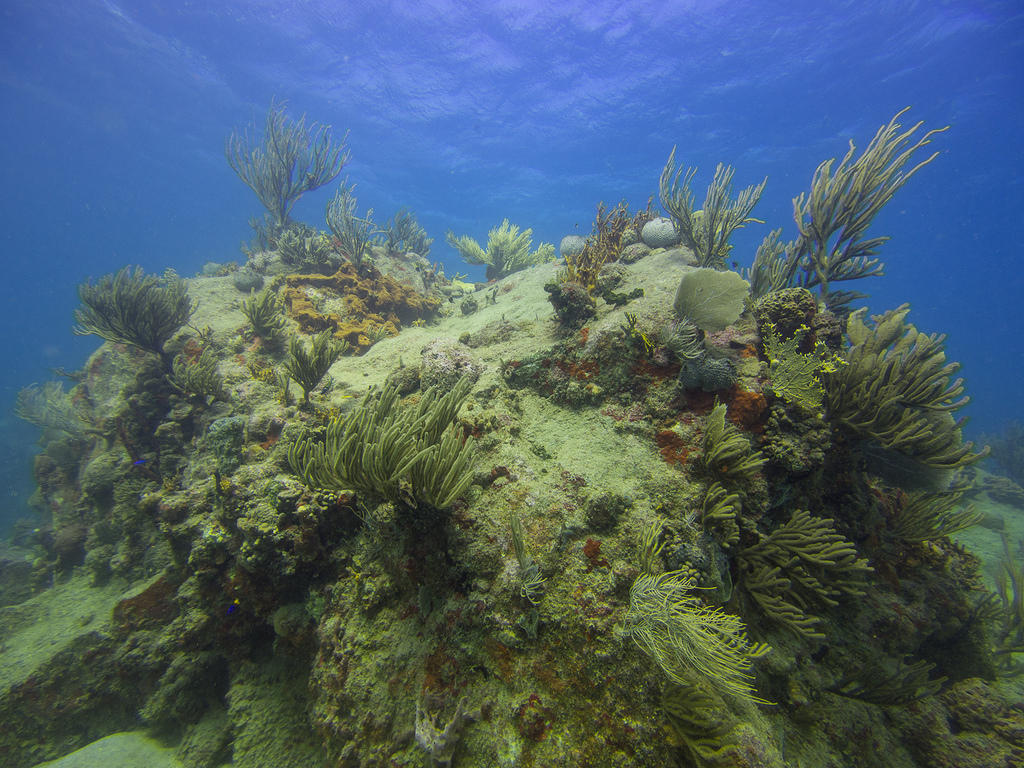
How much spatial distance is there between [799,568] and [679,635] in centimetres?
172

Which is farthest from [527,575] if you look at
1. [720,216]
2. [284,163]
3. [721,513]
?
[284,163]

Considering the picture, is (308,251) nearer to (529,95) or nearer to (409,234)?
(409,234)

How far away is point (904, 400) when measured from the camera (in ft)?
13.1

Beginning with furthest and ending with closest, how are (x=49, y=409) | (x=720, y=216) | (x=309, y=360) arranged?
(x=49, y=409)
(x=720, y=216)
(x=309, y=360)

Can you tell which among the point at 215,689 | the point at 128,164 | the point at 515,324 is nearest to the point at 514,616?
the point at 215,689

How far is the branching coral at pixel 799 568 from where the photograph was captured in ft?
9.53

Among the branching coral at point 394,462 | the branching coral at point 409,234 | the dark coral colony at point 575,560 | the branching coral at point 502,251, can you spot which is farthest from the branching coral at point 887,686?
the branching coral at point 409,234

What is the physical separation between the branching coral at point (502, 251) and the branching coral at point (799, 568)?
1142 centimetres

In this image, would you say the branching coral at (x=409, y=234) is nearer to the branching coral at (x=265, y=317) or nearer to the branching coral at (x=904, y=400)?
the branching coral at (x=265, y=317)

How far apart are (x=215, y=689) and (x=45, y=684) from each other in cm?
246

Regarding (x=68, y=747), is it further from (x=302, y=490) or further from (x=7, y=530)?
(x=7, y=530)

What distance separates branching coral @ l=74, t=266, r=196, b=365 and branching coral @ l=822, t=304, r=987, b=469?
10070 millimetres

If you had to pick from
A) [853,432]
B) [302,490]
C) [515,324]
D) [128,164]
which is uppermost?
[128,164]

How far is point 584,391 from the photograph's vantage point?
156 inches
